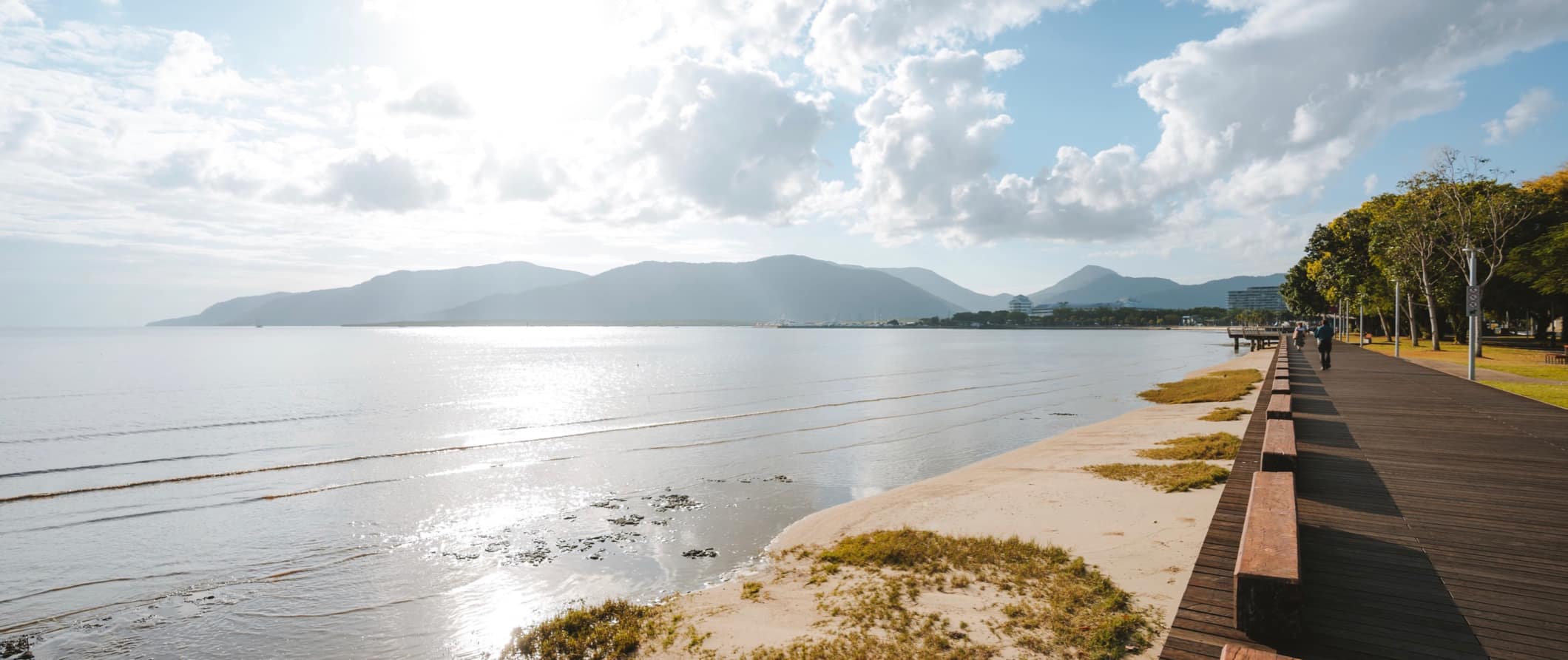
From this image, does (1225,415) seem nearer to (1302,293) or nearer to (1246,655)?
(1246,655)

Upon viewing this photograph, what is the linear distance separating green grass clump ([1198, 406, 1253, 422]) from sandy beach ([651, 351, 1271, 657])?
328 centimetres

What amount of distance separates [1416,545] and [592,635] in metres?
8.28

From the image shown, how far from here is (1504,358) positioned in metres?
33.7

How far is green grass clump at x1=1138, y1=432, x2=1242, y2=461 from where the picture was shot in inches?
604

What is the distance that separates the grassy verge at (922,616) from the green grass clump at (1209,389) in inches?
963

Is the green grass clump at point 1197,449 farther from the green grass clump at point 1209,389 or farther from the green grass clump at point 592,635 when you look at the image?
the green grass clump at point 1209,389

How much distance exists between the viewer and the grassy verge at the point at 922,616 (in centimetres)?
662

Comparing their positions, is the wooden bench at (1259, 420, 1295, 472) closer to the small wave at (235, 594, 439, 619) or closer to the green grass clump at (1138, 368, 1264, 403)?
the small wave at (235, 594, 439, 619)

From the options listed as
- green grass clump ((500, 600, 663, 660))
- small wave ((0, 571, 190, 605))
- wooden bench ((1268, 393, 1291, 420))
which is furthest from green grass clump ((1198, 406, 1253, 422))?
small wave ((0, 571, 190, 605))

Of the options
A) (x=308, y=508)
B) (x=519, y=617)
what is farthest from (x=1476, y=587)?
(x=308, y=508)

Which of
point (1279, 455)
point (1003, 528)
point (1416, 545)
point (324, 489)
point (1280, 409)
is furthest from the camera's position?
point (324, 489)

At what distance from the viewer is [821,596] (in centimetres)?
865

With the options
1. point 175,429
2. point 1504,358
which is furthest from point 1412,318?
point 175,429

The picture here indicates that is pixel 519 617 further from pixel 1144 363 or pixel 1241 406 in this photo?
pixel 1144 363
